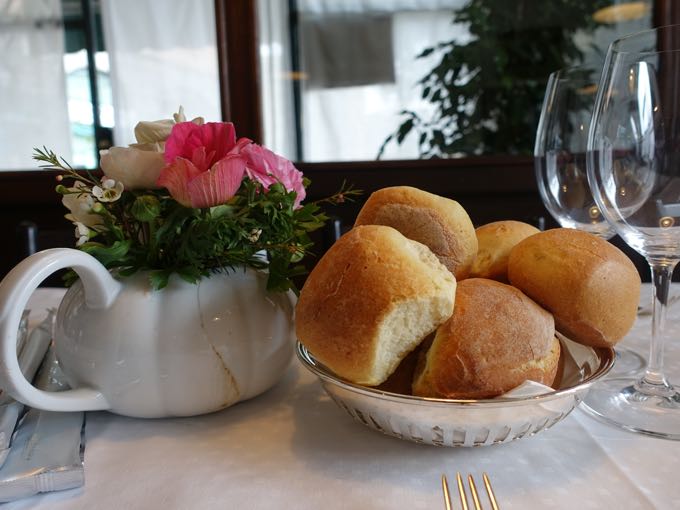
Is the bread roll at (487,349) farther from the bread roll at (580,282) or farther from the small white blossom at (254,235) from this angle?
the small white blossom at (254,235)

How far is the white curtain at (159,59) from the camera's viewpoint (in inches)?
89.7

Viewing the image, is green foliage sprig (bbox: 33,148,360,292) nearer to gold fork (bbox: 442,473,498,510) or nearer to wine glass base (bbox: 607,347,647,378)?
gold fork (bbox: 442,473,498,510)

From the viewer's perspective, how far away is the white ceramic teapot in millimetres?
406

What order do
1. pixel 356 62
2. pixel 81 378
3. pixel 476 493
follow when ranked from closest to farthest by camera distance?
pixel 476 493 → pixel 81 378 → pixel 356 62

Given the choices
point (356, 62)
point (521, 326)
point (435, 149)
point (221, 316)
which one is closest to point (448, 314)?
point (521, 326)

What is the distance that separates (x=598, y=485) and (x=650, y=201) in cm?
22

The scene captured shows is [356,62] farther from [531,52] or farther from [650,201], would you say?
[650,201]

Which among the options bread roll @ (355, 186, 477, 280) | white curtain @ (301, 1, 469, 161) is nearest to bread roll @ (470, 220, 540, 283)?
bread roll @ (355, 186, 477, 280)

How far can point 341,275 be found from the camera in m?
0.37

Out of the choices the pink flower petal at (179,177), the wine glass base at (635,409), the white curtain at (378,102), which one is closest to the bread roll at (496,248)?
the wine glass base at (635,409)

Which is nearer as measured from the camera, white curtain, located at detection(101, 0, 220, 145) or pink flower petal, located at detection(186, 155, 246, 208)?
pink flower petal, located at detection(186, 155, 246, 208)

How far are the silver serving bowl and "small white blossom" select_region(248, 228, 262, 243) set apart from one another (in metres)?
0.12

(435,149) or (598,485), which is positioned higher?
(435,149)

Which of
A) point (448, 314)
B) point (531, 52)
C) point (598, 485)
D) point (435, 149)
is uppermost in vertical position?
point (531, 52)
